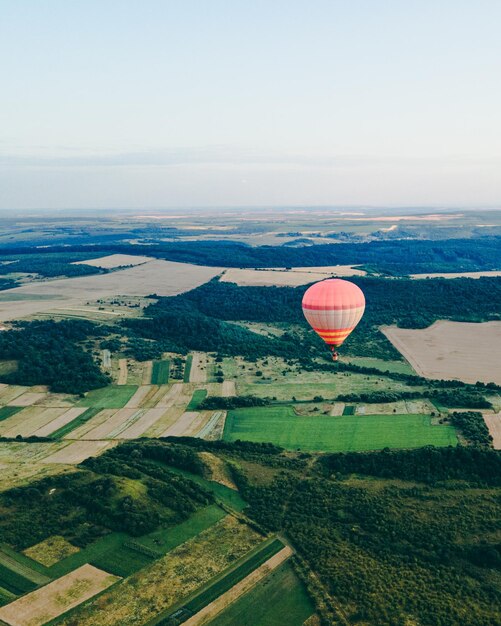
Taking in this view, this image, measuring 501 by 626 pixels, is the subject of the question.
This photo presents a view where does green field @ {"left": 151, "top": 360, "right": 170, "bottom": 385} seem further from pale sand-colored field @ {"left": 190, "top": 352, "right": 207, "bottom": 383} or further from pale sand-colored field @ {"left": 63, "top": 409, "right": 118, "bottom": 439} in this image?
pale sand-colored field @ {"left": 63, "top": 409, "right": 118, "bottom": 439}

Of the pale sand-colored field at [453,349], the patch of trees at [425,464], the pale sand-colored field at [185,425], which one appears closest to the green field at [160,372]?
the pale sand-colored field at [185,425]

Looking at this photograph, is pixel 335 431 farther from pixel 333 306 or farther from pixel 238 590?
pixel 238 590

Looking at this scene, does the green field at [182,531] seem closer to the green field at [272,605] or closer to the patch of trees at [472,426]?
the green field at [272,605]

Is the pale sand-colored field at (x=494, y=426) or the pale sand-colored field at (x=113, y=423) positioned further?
the pale sand-colored field at (x=113, y=423)

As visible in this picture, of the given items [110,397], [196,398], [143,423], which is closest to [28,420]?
[110,397]

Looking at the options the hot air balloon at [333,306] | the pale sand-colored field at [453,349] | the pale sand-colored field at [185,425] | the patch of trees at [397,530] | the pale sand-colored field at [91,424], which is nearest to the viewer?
the patch of trees at [397,530]

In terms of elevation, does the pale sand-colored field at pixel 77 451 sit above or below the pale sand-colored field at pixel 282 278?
below
